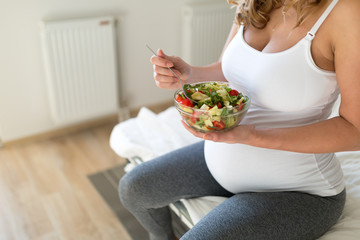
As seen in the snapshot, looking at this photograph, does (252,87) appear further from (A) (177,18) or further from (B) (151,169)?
(A) (177,18)

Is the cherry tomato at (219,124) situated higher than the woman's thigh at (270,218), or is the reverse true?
the cherry tomato at (219,124)

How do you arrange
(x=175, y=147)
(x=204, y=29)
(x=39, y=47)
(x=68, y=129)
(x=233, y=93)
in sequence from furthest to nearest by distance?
1. (x=204, y=29)
2. (x=68, y=129)
3. (x=39, y=47)
4. (x=175, y=147)
5. (x=233, y=93)

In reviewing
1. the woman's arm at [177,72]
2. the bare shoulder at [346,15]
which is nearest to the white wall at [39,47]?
the woman's arm at [177,72]

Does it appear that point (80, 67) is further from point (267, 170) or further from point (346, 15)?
point (346, 15)

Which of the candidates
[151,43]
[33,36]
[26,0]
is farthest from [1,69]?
[151,43]

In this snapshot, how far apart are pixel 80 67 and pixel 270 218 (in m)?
1.69

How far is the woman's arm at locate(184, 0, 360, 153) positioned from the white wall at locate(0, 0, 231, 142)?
1626 millimetres

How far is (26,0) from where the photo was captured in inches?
80.9

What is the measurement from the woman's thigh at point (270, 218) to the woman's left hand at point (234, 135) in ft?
0.57

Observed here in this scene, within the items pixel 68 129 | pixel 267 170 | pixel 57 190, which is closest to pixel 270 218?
pixel 267 170

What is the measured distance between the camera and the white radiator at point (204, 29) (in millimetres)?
2607

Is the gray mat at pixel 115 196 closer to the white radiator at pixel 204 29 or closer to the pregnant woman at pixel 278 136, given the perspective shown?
the pregnant woman at pixel 278 136

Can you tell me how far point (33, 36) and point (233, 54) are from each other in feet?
4.99

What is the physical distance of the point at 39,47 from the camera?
2186 millimetres
